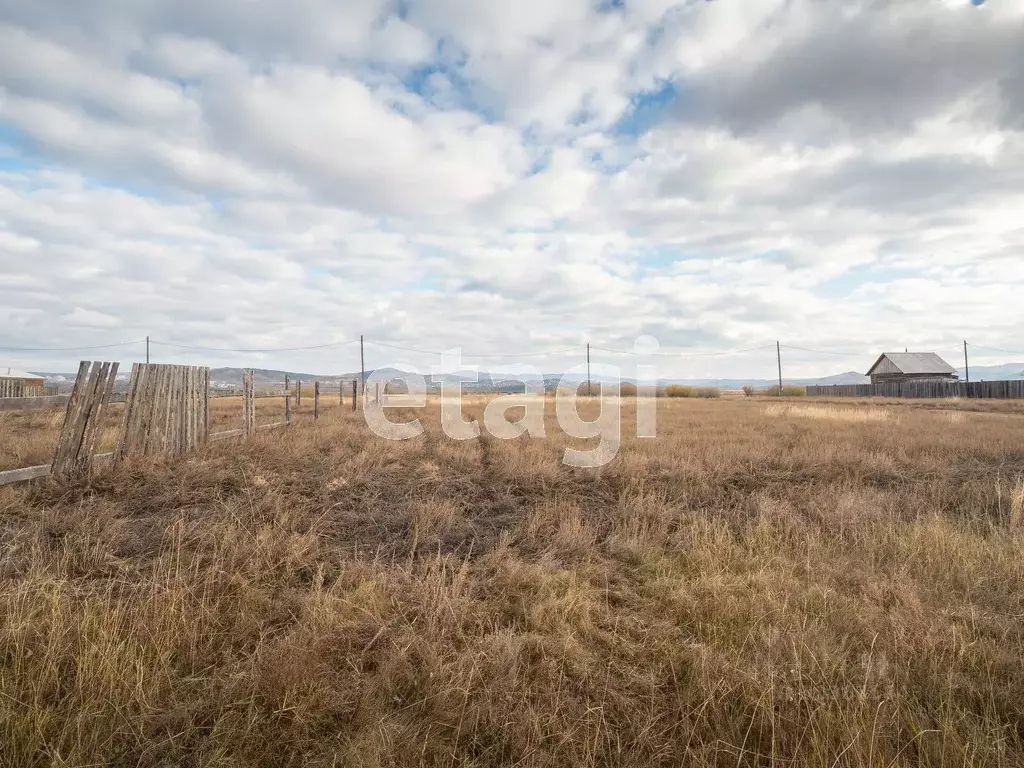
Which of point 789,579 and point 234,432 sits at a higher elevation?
point 234,432

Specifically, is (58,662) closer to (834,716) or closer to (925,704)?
(834,716)

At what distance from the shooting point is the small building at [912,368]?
197 ft

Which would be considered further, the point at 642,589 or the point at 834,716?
the point at 642,589

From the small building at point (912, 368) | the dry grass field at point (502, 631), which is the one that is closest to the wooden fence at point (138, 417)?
the dry grass field at point (502, 631)

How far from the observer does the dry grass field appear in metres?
2.59

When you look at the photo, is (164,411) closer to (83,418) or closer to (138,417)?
(138,417)

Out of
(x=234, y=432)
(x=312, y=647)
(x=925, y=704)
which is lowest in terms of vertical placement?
(x=925, y=704)

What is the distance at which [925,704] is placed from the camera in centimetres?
295

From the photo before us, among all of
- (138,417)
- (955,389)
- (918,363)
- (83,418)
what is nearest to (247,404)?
(138,417)

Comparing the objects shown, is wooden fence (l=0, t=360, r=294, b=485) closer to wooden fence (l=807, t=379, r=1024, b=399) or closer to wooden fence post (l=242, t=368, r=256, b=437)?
wooden fence post (l=242, t=368, r=256, b=437)

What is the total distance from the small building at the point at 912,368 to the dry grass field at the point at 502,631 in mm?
65280

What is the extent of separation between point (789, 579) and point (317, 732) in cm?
380

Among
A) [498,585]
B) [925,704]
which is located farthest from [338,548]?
[925,704]

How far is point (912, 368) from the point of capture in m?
60.5
